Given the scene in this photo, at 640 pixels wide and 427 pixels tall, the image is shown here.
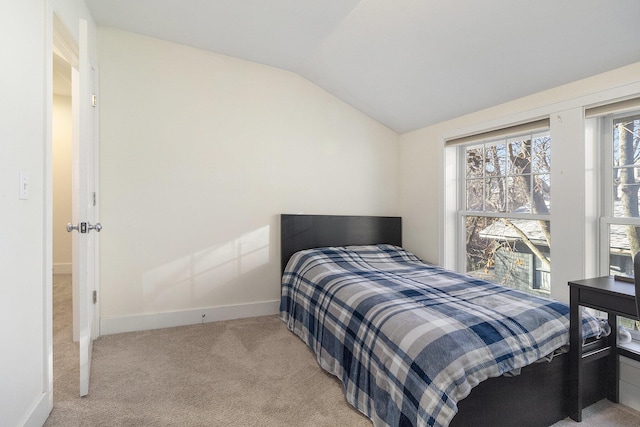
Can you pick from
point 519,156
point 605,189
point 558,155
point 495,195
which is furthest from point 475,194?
point 605,189

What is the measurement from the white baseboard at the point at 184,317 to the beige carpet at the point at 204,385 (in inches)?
3.1

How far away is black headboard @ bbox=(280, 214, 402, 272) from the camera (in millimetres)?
3049

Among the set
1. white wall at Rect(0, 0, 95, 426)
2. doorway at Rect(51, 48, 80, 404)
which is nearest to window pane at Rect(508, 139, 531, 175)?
white wall at Rect(0, 0, 95, 426)

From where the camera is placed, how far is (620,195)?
1958 millimetres

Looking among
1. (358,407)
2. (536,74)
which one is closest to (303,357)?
(358,407)

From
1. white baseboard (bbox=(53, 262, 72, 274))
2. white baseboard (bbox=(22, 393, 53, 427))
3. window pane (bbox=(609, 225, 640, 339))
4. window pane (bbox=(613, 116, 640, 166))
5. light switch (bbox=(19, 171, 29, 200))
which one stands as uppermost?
window pane (bbox=(613, 116, 640, 166))

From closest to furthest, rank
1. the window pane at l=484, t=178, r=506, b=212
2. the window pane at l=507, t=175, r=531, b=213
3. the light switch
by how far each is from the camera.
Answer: the light switch
the window pane at l=507, t=175, r=531, b=213
the window pane at l=484, t=178, r=506, b=212

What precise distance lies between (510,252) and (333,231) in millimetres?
1509

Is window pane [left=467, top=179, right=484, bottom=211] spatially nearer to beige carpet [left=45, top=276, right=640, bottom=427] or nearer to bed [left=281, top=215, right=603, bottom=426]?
bed [left=281, top=215, right=603, bottom=426]

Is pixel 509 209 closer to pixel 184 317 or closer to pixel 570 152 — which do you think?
pixel 570 152

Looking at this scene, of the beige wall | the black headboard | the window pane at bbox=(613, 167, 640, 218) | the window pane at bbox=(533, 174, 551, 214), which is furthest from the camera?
the beige wall

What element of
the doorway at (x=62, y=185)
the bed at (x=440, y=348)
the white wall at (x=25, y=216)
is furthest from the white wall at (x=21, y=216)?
the doorway at (x=62, y=185)

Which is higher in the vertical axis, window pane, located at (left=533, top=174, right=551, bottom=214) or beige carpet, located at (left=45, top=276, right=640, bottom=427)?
window pane, located at (left=533, top=174, right=551, bottom=214)

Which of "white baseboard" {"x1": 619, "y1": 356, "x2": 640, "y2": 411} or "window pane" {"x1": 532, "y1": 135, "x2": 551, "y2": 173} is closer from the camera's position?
"white baseboard" {"x1": 619, "y1": 356, "x2": 640, "y2": 411}
